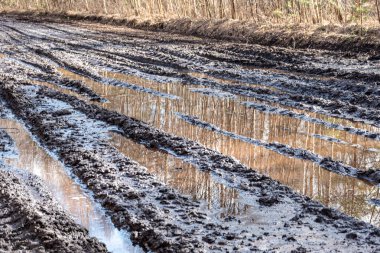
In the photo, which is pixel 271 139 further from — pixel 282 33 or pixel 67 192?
pixel 282 33

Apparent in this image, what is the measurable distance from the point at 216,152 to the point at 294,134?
1.32 metres

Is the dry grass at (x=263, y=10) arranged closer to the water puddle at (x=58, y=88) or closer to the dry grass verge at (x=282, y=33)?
the dry grass verge at (x=282, y=33)

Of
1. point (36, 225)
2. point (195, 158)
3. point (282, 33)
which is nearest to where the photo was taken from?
point (36, 225)

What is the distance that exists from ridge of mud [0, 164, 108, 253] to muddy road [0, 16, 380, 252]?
0.02 m

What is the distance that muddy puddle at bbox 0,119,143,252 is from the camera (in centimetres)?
484

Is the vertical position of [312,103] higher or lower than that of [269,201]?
higher

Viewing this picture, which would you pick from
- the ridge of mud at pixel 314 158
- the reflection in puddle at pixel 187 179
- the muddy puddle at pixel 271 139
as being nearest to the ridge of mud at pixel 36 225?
the reflection in puddle at pixel 187 179

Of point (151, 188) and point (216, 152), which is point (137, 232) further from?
point (216, 152)

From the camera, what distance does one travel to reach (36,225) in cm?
488

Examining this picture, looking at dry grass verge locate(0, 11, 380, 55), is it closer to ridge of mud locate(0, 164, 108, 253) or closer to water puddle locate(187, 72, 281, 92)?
water puddle locate(187, 72, 281, 92)

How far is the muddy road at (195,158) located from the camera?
479 centimetres

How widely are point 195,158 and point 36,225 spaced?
2.37 meters

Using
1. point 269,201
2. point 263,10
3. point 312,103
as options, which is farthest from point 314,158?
point 263,10

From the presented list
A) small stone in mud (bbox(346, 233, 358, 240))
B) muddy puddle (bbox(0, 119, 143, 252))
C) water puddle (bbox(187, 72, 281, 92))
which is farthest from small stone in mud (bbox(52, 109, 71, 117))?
small stone in mud (bbox(346, 233, 358, 240))
